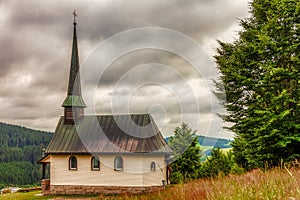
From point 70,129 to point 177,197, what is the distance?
25481mm

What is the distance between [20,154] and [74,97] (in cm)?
13891

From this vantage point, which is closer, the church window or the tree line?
the tree line

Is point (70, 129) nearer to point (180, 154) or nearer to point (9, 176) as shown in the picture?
point (180, 154)

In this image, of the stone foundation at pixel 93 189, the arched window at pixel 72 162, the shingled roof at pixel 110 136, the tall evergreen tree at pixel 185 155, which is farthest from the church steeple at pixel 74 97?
the tall evergreen tree at pixel 185 155

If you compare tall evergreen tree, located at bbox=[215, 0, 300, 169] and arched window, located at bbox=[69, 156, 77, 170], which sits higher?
tall evergreen tree, located at bbox=[215, 0, 300, 169]

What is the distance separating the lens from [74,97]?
29688mm

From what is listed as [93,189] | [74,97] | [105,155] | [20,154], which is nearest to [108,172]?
[105,155]

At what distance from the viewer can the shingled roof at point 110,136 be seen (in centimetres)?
2570

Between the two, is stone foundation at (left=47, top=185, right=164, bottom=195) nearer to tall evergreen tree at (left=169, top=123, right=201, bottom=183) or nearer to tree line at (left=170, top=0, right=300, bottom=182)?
tall evergreen tree at (left=169, top=123, right=201, bottom=183)

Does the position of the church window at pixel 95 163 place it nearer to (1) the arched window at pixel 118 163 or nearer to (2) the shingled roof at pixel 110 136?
(2) the shingled roof at pixel 110 136

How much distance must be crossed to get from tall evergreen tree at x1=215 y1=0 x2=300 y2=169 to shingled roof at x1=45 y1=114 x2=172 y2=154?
9452 millimetres

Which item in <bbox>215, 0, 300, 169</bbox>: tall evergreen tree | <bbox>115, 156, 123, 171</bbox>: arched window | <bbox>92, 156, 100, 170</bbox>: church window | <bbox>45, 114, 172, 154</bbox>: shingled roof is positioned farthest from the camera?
<bbox>92, 156, 100, 170</bbox>: church window

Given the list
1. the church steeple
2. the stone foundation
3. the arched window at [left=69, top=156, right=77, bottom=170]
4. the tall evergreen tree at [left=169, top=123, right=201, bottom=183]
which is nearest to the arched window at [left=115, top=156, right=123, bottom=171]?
the stone foundation

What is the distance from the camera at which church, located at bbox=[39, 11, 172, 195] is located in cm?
2528
